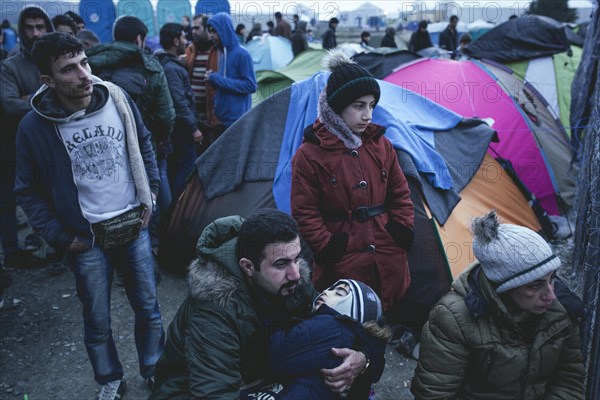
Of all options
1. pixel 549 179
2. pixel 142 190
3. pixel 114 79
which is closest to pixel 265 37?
pixel 549 179

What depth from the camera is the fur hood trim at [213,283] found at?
6.01 ft

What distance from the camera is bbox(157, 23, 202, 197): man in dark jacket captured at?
4473 mm

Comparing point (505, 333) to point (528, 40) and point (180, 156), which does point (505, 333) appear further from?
point (528, 40)

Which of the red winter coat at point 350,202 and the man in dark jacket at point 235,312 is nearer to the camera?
the man in dark jacket at point 235,312

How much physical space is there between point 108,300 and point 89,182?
0.61 meters

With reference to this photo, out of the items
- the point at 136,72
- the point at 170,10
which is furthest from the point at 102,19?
the point at 136,72

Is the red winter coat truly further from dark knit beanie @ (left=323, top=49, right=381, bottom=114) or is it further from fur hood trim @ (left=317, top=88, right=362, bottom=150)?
dark knit beanie @ (left=323, top=49, right=381, bottom=114)

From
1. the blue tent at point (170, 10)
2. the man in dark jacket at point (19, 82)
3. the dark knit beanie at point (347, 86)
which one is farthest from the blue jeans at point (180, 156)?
the blue tent at point (170, 10)

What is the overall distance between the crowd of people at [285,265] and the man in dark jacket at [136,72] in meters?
0.01

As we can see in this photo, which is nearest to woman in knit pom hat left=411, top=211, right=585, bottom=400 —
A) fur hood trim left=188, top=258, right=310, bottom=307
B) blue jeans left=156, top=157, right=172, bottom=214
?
fur hood trim left=188, top=258, right=310, bottom=307

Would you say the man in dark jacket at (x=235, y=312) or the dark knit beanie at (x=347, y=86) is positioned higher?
the dark knit beanie at (x=347, y=86)

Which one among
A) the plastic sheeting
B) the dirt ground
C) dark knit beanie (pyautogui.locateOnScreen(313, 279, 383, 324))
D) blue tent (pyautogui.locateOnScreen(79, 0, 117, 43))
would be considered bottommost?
the dirt ground

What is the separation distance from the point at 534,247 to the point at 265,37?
11.2m

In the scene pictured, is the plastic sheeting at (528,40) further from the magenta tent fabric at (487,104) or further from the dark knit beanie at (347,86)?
the dark knit beanie at (347,86)
